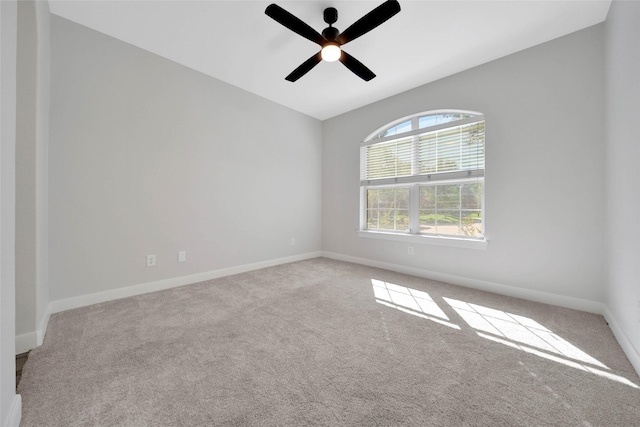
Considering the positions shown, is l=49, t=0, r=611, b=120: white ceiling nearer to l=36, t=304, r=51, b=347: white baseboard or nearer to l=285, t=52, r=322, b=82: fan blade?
l=285, t=52, r=322, b=82: fan blade

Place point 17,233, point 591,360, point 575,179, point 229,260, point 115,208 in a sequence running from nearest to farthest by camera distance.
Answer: point 591,360, point 17,233, point 575,179, point 115,208, point 229,260

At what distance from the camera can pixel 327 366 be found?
1438 mm

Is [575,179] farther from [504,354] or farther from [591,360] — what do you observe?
[504,354]

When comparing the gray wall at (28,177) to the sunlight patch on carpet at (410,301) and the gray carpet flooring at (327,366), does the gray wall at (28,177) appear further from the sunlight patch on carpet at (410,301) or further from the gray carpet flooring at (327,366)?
the sunlight patch on carpet at (410,301)

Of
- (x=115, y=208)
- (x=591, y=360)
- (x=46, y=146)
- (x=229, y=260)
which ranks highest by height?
(x=46, y=146)

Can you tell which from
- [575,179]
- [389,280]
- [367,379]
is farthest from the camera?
[389,280]

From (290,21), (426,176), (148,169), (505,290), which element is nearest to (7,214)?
(148,169)

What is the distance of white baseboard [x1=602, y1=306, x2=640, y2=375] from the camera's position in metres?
1.43

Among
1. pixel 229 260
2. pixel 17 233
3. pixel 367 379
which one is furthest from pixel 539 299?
pixel 17 233

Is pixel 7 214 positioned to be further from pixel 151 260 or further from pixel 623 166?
pixel 623 166

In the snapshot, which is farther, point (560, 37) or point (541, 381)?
point (560, 37)

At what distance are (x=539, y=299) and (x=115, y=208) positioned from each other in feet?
14.8

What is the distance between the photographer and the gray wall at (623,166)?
4.94ft

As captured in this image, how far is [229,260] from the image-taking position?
3.36m
